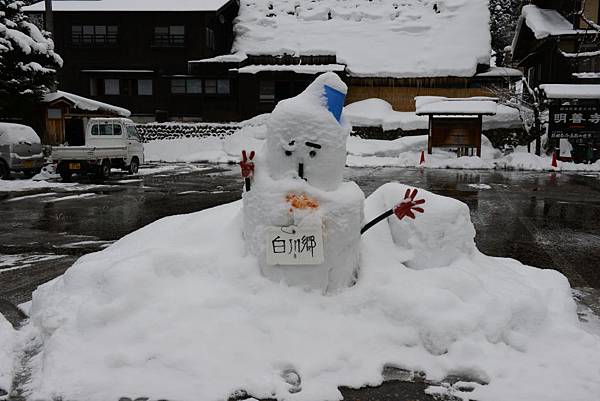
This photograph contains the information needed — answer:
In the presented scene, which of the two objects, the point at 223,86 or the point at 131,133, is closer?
the point at 131,133

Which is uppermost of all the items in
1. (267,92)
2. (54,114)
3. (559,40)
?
(559,40)

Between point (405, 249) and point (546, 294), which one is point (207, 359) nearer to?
point (405, 249)

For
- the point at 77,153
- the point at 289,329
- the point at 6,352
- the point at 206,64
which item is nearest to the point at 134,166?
the point at 77,153

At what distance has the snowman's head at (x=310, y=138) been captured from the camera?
415 cm

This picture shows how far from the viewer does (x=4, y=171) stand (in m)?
16.5

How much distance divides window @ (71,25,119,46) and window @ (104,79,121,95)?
2119 mm

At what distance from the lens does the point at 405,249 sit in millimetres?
4836

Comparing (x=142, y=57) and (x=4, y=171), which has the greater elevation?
(x=142, y=57)

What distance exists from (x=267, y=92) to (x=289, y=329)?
28.5m

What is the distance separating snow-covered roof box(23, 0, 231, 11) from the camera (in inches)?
1191

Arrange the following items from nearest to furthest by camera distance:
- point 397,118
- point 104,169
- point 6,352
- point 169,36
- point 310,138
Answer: point 6,352, point 310,138, point 104,169, point 397,118, point 169,36

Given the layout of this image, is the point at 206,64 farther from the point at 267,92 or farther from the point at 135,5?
the point at 135,5

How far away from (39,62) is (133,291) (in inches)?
797

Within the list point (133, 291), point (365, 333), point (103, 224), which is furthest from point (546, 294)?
point (103, 224)
